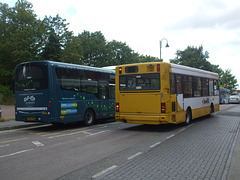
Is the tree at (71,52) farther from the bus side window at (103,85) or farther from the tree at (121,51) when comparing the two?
the tree at (121,51)

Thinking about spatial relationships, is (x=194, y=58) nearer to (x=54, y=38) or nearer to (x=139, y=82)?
Answer: (x=54, y=38)

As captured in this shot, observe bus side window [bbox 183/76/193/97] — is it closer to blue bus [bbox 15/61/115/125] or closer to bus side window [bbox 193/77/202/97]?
bus side window [bbox 193/77/202/97]

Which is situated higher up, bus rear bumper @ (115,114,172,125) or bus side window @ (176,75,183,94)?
bus side window @ (176,75,183,94)

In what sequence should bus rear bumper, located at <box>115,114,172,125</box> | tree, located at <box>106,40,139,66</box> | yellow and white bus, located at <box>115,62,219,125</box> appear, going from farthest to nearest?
1. tree, located at <box>106,40,139,66</box>
2. yellow and white bus, located at <box>115,62,219,125</box>
3. bus rear bumper, located at <box>115,114,172,125</box>

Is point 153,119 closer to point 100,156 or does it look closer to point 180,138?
point 180,138

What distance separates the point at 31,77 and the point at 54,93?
142 centimetres

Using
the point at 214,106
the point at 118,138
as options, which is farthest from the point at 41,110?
the point at 214,106

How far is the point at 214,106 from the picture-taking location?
18.0 meters

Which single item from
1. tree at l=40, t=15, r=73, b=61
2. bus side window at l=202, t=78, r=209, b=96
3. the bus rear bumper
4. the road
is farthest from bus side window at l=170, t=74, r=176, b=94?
tree at l=40, t=15, r=73, b=61

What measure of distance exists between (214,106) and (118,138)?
10.8 meters

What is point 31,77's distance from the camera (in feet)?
38.8

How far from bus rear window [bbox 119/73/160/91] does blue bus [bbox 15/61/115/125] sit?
2250 mm

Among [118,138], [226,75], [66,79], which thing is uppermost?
[226,75]

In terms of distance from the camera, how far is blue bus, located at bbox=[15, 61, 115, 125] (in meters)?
11.4
